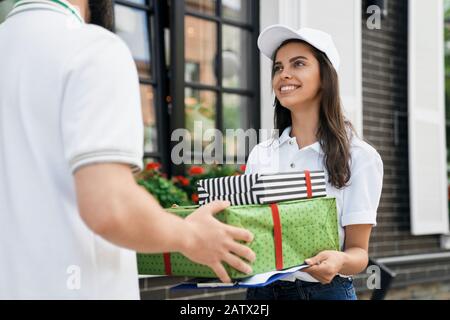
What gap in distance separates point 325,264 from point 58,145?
850 millimetres

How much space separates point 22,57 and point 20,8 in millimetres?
135

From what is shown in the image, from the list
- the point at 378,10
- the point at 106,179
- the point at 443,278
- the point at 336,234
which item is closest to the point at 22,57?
the point at 106,179

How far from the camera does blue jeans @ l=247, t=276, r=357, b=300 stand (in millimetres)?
1950

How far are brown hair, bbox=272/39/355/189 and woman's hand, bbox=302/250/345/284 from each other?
0.27 metres

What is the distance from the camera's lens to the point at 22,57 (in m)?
1.12

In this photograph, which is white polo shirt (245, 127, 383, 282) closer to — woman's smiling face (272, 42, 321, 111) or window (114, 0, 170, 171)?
woman's smiling face (272, 42, 321, 111)

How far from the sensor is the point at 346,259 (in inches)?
70.9

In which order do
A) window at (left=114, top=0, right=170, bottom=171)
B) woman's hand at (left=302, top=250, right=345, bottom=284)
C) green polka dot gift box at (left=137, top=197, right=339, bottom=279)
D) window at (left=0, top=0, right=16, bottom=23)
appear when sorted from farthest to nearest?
window at (left=114, top=0, right=170, bottom=171), window at (left=0, top=0, right=16, bottom=23), woman's hand at (left=302, top=250, right=345, bottom=284), green polka dot gift box at (left=137, top=197, right=339, bottom=279)

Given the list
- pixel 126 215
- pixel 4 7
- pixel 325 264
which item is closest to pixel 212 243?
pixel 126 215

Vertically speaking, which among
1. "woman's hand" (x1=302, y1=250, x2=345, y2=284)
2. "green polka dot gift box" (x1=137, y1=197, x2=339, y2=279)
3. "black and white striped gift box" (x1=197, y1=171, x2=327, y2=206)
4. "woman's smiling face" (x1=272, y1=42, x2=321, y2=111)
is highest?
"woman's smiling face" (x1=272, y1=42, x2=321, y2=111)

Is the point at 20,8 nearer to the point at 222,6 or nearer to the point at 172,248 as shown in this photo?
the point at 172,248

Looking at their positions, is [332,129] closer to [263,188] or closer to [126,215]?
[263,188]

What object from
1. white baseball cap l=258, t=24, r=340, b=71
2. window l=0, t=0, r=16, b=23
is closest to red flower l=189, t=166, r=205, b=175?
window l=0, t=0, r=16, b=23
